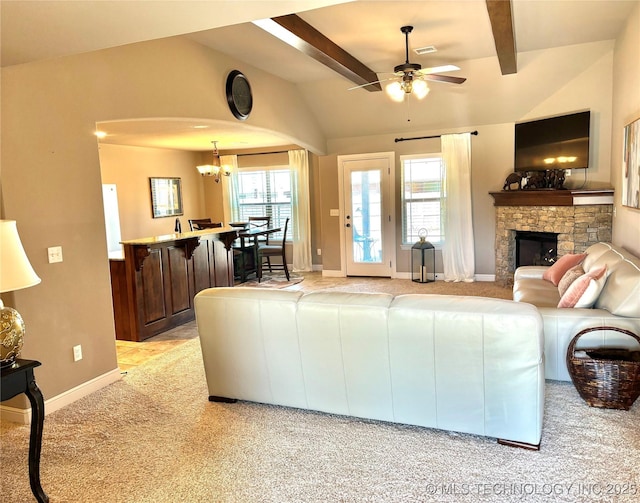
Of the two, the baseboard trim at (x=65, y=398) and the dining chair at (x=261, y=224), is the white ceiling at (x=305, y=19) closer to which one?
the dining chair at (x=261, y=224)

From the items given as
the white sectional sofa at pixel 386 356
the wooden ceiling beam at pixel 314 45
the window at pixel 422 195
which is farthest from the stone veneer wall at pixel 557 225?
the white sectional sofa at pixel 386 356

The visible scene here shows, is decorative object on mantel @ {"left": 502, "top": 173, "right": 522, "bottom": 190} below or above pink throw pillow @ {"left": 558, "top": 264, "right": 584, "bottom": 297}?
above

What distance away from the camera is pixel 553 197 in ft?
18.4

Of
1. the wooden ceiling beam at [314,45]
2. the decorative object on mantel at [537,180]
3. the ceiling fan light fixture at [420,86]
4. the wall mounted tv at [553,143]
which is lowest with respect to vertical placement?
the decorative object on mantel at [537,180]

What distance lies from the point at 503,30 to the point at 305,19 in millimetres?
1778

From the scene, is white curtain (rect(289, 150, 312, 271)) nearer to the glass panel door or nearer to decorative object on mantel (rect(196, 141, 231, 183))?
the glass panel door

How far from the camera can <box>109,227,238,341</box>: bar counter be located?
178 inches

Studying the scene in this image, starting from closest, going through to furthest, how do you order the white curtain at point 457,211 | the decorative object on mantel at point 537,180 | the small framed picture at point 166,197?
the decorative object on mantel at point 537,180
the white curtain at point 457,211
the small framed picture at point 166,197

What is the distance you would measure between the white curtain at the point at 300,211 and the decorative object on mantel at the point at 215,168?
1260mm

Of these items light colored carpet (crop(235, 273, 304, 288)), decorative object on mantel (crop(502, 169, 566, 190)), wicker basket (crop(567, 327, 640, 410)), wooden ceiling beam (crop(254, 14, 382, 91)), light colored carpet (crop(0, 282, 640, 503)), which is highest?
wooden ceiling beam (crop(254, 14, 382, 91))

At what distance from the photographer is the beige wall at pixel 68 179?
9.46 ft

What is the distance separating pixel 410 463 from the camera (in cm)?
228

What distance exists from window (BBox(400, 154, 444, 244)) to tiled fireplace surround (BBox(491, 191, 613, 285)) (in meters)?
0.95

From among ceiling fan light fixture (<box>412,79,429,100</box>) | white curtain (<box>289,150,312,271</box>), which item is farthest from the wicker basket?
white curtain (<box>289,150,312,271</box>)
